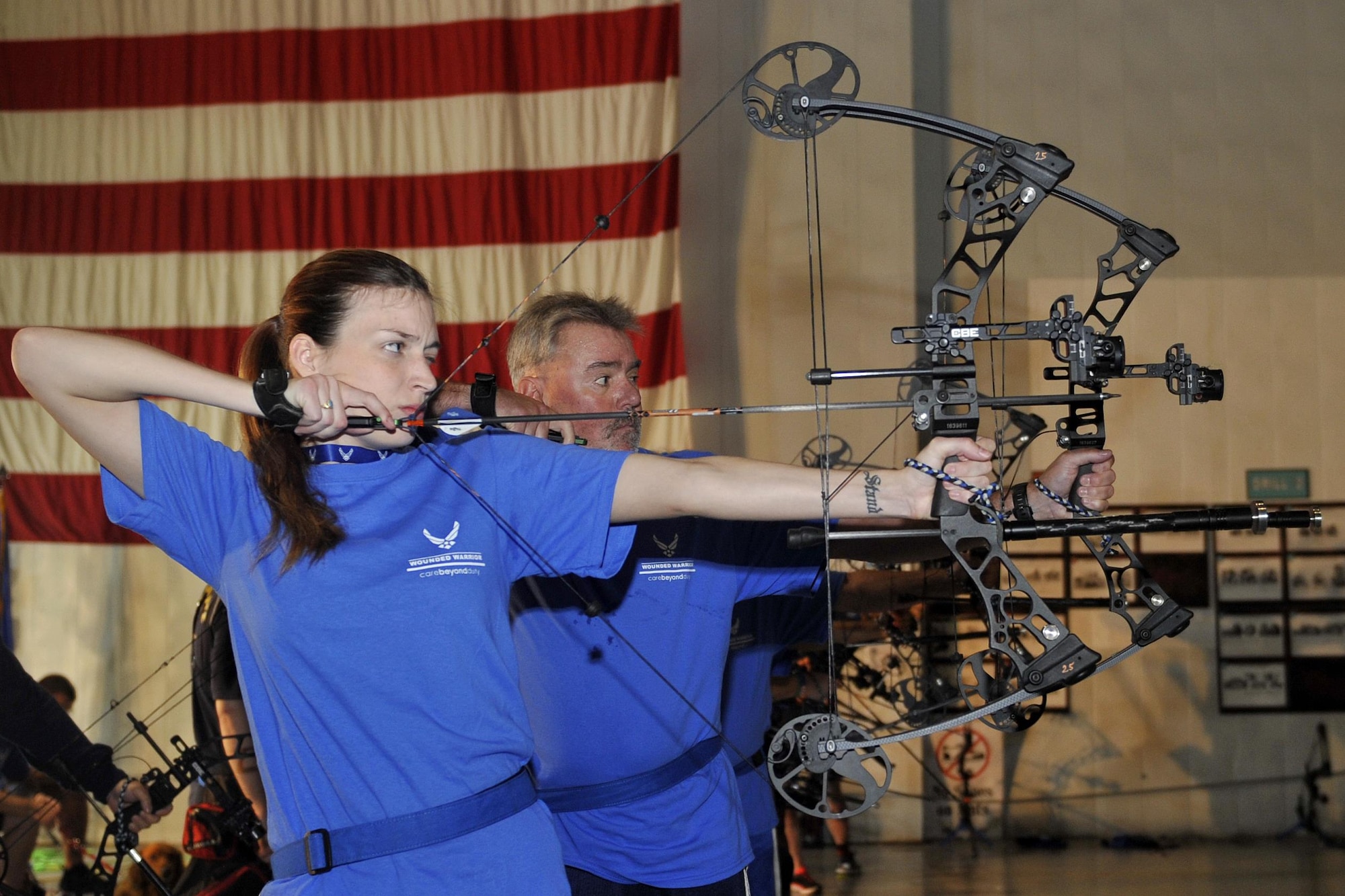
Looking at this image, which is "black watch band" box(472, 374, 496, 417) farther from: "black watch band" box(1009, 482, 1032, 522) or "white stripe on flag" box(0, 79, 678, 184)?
"white stripe on flag" box(0, 79, 678, 184)

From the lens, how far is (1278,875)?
15.7ft

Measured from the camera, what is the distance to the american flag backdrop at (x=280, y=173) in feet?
16.5

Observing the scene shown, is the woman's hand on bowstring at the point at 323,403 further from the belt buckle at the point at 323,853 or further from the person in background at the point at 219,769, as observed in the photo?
the person in background at the point at 219,769

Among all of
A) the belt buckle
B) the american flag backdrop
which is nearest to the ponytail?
the belt buckle

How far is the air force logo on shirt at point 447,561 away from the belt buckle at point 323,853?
0.84 feet

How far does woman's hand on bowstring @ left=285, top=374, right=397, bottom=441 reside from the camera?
1213 mm

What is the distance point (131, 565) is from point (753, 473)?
4852 mm

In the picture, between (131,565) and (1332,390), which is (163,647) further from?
(1332,390)

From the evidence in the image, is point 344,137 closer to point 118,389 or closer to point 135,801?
point 135,801

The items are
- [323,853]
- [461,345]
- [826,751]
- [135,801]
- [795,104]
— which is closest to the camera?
[323,853]

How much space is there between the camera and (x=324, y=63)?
5246 mm

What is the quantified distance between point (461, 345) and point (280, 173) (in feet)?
3.68

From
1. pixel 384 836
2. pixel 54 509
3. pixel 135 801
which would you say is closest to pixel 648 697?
pixel 384 836

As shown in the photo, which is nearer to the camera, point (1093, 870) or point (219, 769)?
point (219, 769)
